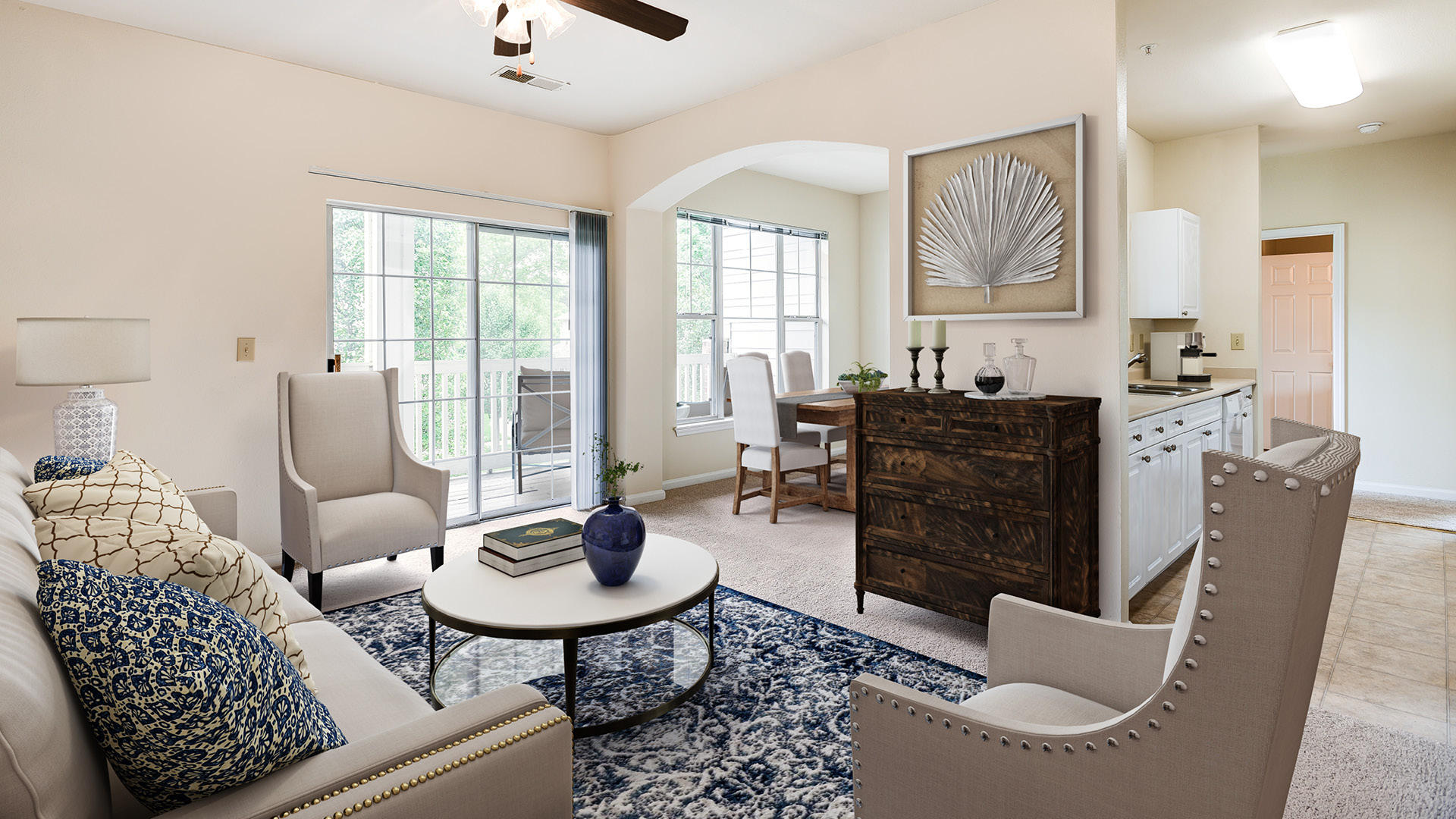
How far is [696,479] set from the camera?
6.04 metres

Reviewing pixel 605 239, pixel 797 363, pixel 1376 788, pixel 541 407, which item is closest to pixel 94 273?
pixel 541 407

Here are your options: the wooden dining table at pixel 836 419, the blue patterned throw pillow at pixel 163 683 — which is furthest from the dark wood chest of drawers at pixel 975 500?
the blue patterned throw pillow at pixel 163 683

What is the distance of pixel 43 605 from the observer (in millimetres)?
913

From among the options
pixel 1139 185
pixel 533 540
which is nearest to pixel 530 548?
pixel 533 540

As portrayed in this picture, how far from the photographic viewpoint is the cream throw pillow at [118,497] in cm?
154

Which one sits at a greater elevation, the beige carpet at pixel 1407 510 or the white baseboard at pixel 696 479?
the white baseboard at pixel 696 479

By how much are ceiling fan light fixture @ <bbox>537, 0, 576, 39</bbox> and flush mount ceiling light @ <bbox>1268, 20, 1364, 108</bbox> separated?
130 inches

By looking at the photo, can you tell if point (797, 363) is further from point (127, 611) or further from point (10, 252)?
point (127, 611)

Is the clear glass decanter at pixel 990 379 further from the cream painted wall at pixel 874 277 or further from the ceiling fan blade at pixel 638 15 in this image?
the cream painted wall at pixel 874 277

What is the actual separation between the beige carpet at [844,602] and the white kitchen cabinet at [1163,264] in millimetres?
2387

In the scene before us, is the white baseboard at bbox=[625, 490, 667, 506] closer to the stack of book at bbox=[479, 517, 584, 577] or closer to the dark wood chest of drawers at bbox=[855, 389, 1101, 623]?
the dark wood chest of drawers at bbox=[855, 389, 1101, 623]

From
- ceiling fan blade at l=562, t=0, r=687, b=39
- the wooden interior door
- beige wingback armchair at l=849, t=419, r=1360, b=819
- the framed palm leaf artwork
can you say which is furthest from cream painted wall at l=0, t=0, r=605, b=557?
the wooden interior door

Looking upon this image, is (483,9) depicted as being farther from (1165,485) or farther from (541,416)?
(1165,485)

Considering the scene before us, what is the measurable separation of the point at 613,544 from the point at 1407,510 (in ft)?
18.1
